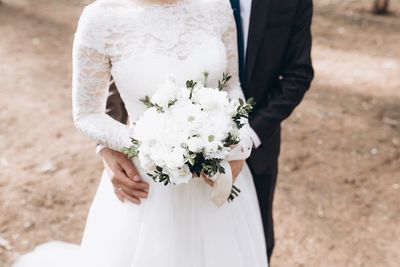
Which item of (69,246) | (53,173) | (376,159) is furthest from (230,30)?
(376,159)

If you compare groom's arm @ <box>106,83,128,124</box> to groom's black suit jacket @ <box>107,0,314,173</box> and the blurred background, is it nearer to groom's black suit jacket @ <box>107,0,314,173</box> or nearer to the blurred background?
groom's black suit jacket @ <box>107,0,314,173</box>

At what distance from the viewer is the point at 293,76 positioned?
247cm

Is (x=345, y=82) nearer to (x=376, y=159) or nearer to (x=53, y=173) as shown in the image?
(x=376, y=159)

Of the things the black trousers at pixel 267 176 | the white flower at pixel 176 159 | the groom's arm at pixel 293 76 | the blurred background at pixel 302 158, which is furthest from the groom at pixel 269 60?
the blurred background at pixel 302 158

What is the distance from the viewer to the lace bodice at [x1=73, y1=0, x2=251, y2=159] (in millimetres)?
2018

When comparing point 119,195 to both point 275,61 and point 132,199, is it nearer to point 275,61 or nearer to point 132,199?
point 132,199

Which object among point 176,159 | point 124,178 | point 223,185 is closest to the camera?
point 176,159

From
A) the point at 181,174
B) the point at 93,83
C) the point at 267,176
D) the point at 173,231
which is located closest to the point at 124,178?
the point at 173,231

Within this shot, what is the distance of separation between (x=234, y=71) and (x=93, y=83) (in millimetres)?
658

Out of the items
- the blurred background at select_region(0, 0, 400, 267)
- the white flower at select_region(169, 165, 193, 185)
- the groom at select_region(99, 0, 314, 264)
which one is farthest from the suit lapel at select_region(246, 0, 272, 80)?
the blurred background at select_region(0, 0, 400, 267)

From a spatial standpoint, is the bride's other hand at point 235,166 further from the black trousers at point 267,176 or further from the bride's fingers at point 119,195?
the bride's fingers at point 119,195

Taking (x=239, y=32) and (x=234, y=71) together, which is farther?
(x=239, y=32)

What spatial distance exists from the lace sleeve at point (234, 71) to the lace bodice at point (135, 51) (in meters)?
0.03

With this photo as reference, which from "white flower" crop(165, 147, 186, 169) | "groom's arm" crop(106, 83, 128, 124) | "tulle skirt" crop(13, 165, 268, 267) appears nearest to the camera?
"white flower" crop(165, 147, 186, 169)
